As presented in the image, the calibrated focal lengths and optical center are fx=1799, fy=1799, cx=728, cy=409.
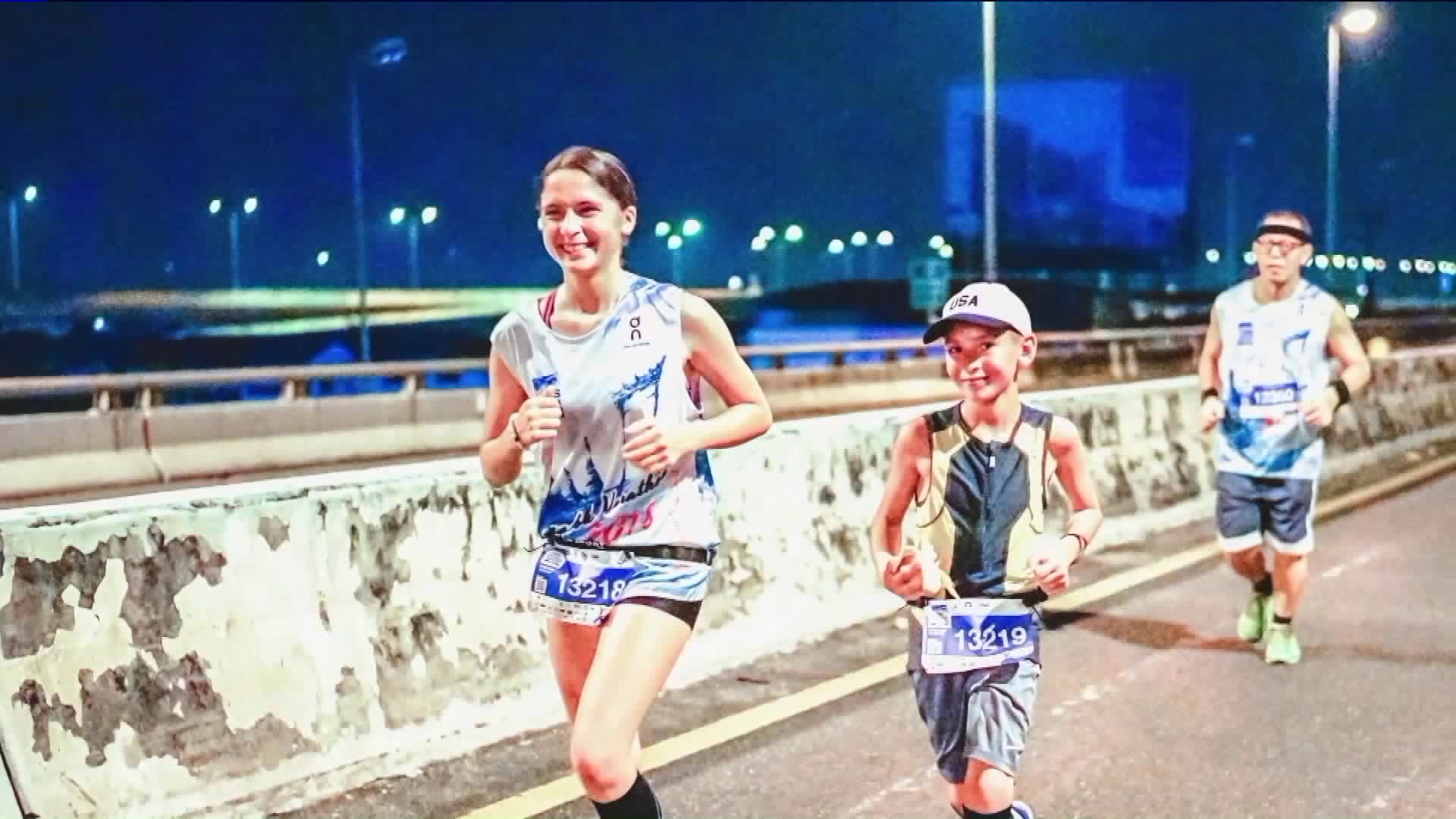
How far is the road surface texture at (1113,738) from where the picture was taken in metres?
5.58

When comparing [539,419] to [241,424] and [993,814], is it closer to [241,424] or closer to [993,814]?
[993,814]

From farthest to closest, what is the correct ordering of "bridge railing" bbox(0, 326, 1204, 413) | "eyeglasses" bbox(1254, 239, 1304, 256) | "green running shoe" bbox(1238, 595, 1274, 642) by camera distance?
"bridge railing" bbox(0, 326, 1204, 413)
"green running shoe" bbox(1238, 595, 1274, 642)
"eyeglasses" bbox(1254, 239, 1304, 256)

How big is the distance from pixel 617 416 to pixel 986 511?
2.92 ft

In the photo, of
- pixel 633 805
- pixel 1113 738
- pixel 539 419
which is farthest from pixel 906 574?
pixel 1113 738

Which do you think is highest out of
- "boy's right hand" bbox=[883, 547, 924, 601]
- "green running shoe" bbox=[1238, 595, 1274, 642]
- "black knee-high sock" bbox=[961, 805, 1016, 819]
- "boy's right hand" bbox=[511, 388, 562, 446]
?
"boy's right hand" bbox=[511, 388, 562, 446]

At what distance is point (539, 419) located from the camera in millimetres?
3814

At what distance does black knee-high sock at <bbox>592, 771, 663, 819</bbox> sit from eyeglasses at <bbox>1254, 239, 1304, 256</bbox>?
4.48m

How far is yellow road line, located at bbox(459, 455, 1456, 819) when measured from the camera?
559 cm

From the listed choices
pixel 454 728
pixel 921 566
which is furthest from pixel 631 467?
pixel 454 728

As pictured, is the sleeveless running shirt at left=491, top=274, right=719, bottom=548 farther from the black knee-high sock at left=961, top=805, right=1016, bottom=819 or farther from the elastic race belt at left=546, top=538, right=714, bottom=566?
the black knee-high sock at left=961, top=805, right=1016, bottom=819

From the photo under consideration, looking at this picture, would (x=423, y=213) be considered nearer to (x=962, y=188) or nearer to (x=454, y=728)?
(x=962, y=188)

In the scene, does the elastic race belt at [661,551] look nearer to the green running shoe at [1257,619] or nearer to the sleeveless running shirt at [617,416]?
the sleeveless running shirt at [617,416]

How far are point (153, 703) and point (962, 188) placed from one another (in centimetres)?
3918

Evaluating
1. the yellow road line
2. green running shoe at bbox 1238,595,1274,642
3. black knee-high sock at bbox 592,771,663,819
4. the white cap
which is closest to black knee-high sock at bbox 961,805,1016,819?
black knee-high sock at bbox 592,771,663,819
